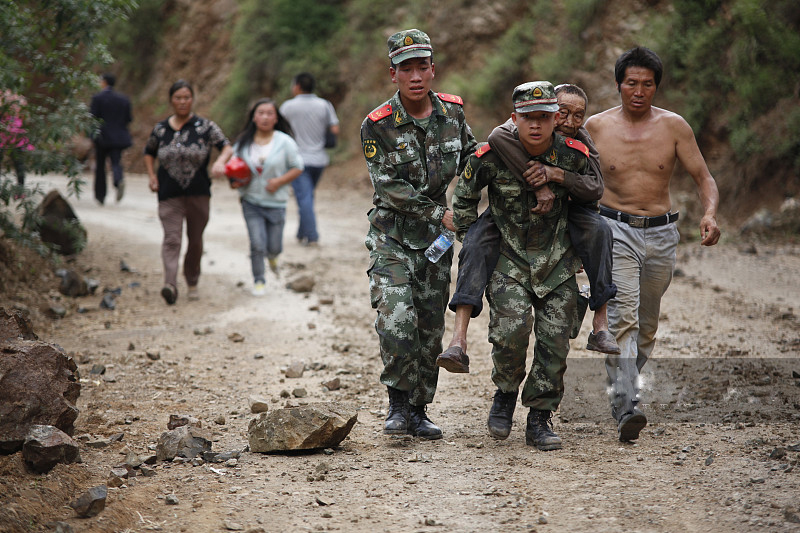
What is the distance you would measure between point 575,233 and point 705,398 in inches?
73.6

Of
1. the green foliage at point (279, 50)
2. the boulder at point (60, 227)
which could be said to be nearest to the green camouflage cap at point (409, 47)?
the boulder at point (60, 227)

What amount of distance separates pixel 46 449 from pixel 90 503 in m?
0.56

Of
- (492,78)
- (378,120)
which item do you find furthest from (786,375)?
(492,78)

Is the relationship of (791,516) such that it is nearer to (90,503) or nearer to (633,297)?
(633,297)

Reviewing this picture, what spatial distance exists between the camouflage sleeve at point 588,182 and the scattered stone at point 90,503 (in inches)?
107

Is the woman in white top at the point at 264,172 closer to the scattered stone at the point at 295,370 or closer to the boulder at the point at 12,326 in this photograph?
the scattered stone at the point at 295,370

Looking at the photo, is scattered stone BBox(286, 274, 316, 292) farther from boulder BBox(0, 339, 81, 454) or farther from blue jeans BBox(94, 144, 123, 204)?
blue jeans BBox(94, 144, 123, 204)

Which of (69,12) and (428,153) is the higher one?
(69,12)

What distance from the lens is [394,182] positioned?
4.70m

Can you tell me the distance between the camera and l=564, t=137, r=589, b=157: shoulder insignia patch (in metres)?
4.47

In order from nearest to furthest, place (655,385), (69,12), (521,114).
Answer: (521,114), (655,385), (69,12)

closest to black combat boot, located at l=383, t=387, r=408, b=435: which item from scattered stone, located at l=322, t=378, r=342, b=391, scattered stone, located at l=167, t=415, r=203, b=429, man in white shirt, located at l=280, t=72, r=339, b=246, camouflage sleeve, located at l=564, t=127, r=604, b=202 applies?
scattered stone, located at l=167, t=415, r=203, b=429

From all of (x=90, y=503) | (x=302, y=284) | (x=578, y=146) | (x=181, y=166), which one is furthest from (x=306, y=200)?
(x=90, y=503)

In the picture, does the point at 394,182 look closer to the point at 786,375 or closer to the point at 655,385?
the point at 655,385
